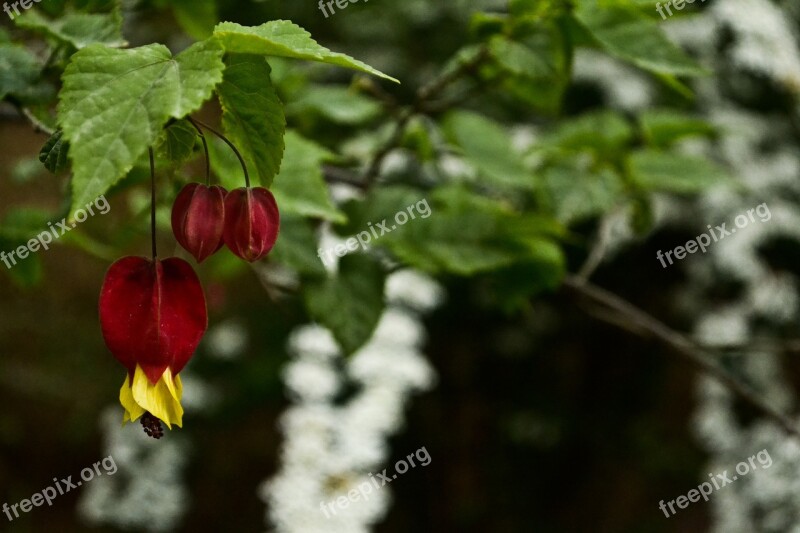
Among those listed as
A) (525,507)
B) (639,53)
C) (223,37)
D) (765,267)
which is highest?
(223,37)

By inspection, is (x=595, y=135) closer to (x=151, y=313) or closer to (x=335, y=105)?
(x=335, y=105)

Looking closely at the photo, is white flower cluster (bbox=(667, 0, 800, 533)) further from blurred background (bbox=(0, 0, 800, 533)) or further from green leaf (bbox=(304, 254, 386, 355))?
green leaf (bbox=(304, 254, 386, 355))

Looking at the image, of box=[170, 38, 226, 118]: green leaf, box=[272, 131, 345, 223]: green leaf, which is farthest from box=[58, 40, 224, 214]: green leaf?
box=[272, 131, 345, 223]: green leaf

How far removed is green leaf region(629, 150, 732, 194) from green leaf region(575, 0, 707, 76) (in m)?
0.27

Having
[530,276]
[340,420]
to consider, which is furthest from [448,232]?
[340,420]

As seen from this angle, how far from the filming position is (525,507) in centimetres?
258

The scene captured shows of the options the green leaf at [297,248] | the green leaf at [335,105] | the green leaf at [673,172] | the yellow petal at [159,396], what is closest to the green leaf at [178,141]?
the yellow petal at [159,396]

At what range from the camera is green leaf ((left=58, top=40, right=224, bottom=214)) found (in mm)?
333

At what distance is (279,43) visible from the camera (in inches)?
14.1

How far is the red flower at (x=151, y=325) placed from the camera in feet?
1.50

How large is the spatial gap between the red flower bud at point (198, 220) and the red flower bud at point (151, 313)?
0.03 m

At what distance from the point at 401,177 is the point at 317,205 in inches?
36.1

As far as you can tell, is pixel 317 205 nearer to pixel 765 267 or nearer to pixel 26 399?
pixel 765 267

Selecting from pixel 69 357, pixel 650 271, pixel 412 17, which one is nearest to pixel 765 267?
pixel 650 271
